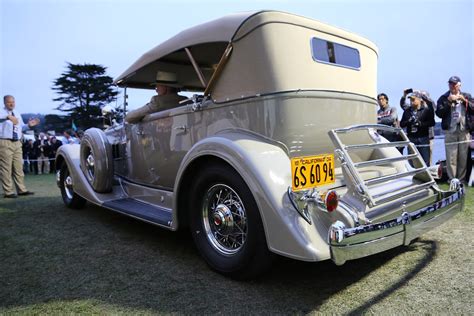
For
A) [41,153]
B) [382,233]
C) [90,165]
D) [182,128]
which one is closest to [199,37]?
[182,128]

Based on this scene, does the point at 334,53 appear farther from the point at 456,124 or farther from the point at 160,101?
the point at 456,124

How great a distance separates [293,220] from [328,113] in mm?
1125

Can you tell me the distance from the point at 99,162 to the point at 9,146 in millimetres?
3259

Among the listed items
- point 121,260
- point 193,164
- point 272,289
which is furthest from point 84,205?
point 272,289

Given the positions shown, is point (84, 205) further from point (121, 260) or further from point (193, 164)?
point (193, 164)

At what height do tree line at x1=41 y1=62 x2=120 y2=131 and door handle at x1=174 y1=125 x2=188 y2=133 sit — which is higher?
tree line at x1=41 y1=62 x2=120 y2=131

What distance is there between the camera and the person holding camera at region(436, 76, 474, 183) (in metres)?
5.95

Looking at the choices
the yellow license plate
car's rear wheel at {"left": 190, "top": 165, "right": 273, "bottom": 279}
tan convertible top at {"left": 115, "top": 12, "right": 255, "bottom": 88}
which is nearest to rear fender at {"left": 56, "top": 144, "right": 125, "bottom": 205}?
tan convertible top at {"left": 115, "top": 12, "right": 255, "bottom": 88}

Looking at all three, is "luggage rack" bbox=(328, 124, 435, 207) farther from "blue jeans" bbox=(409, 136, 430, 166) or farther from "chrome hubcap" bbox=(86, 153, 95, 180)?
"blue jeans" bbox=(409, 136, 430, 166)

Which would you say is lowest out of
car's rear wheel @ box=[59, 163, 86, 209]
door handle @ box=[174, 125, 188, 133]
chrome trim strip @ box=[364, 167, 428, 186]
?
car's rear wheel @ box=[59, 163, 86, 209]

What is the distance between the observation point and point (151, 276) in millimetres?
2697

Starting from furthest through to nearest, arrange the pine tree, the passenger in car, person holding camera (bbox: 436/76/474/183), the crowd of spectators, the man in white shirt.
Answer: the pine tree
the crowd of spectators
the man in white shirt
person holding camera (bbox: 436/76/474/183)
the passenger in car

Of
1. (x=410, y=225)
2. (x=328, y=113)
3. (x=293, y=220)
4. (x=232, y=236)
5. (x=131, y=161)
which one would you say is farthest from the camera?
(x=131, y=161)

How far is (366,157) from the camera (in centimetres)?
339
